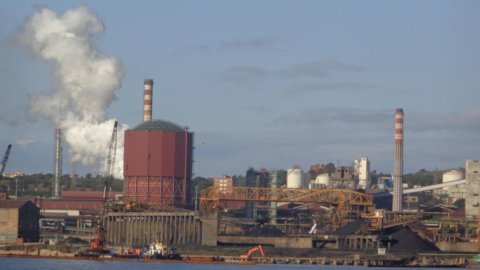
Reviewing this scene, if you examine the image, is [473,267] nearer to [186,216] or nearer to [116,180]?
[186,216]

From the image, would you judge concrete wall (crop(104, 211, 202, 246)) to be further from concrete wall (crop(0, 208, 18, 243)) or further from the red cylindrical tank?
concrete wall (crop(0, 208, 18, 243))

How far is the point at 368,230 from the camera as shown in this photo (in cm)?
13300

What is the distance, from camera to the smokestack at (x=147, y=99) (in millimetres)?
167875

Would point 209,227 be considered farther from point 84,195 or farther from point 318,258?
point 84,195

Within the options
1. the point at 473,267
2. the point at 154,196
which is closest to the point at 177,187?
the point at 154,196

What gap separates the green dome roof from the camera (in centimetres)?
15525

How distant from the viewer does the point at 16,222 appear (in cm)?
13438

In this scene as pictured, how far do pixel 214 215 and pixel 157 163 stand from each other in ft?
61.9

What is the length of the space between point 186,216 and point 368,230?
2081 centimetres

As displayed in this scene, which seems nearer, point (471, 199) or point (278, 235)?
point (278, 235)

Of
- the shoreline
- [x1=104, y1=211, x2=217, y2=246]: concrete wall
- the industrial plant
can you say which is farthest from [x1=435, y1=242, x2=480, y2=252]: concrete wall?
[x1=104, y1=211, x2=217, y2=246]: concrete wall

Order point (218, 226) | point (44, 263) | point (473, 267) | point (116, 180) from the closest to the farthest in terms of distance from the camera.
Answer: point (44, 263) → point (473, 267) → point (218, 226) → point (116, 180)

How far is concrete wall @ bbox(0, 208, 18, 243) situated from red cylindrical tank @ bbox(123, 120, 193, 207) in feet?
70.3

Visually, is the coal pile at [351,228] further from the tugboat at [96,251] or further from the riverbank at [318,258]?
the tugboat at [96,251]
